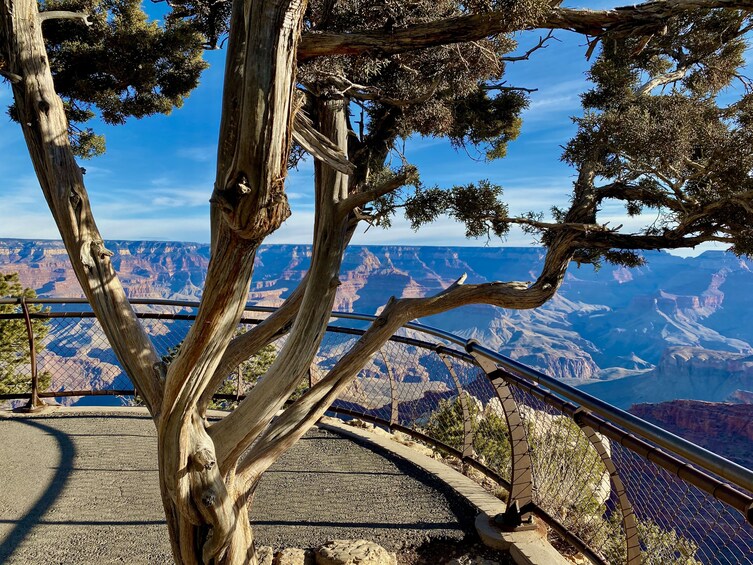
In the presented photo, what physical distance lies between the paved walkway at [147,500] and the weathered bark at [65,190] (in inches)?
54.1

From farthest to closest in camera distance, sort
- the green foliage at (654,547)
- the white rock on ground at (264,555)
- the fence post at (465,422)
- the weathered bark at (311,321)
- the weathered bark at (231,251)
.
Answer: the fence post at (465,422) → the green foliage at (654,547) → the white rock on ground at (264,555) → the weathered bark at (311,321) → the weathered bark at (231,251)

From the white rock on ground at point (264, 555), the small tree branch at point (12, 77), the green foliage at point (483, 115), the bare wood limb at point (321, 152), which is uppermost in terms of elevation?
the green foliage at point (483, 115)

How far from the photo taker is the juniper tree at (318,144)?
1.58m

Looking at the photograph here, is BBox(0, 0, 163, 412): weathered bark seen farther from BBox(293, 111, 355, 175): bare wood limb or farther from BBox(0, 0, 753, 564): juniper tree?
BBox(293, 111, 355, 175): bare wood limb

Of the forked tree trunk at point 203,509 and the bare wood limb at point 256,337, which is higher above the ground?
the bare wood limb at point 256,337

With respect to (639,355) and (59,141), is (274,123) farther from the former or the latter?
(639,355)

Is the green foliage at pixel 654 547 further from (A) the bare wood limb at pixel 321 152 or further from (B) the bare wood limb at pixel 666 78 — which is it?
(B) the bare wood limb at pixel 666 78

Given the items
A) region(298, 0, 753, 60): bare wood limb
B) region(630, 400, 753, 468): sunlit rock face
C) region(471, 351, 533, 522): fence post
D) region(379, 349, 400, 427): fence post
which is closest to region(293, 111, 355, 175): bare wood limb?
region(298, 0, 753, 60): bare wood limb

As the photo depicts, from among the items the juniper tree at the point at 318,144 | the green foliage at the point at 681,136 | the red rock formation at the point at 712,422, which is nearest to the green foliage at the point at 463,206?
the juniper tree at the point at 318,144

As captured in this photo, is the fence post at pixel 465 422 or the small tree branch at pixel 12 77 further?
the fence post at pixel 465 422

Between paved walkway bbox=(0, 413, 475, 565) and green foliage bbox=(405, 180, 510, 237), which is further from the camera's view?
green foliage bbox=(405, 180, 510, 237)

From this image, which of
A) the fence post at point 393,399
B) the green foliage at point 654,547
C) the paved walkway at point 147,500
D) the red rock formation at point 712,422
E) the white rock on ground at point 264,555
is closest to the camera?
the white rock on ground at point 264,555

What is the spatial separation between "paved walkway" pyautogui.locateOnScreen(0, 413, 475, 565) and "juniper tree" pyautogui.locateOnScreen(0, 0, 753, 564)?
626mm

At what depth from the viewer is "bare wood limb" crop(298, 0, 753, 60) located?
196cm
